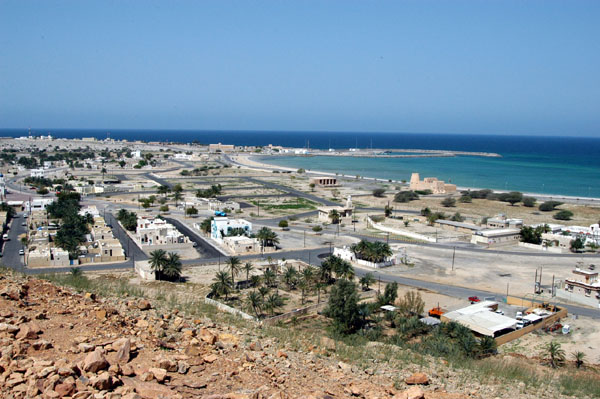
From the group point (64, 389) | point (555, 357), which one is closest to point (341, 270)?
point (555, 357)

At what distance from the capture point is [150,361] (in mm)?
9461

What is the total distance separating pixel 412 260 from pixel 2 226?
40.6 metres

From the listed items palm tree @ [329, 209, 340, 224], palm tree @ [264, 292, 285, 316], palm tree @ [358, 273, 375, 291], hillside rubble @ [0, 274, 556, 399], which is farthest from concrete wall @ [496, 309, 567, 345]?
palm tree @ [329, 209, 340, 224]

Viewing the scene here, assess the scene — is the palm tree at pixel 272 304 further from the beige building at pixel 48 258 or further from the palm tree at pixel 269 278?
the beige building at pixel 48 258

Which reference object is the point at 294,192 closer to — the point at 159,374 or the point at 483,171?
the point at 483,171

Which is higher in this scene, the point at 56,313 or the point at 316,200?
the point at 56,313

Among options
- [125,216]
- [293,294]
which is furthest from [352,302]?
[125,216]

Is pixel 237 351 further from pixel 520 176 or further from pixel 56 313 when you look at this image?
pixel 520 176

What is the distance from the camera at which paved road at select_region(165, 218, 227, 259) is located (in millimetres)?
42844

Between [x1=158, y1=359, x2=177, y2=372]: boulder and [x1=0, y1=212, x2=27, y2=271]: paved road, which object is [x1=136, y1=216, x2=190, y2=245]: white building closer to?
[x1=0, y1=212, x2=27, y2=271]: paved road

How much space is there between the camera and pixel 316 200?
258ft

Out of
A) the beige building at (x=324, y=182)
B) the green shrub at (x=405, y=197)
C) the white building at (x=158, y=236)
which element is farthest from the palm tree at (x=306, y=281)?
the beige building at (x=324, y=182)

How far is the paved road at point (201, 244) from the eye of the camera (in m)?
42.8

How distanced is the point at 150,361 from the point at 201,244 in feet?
123
